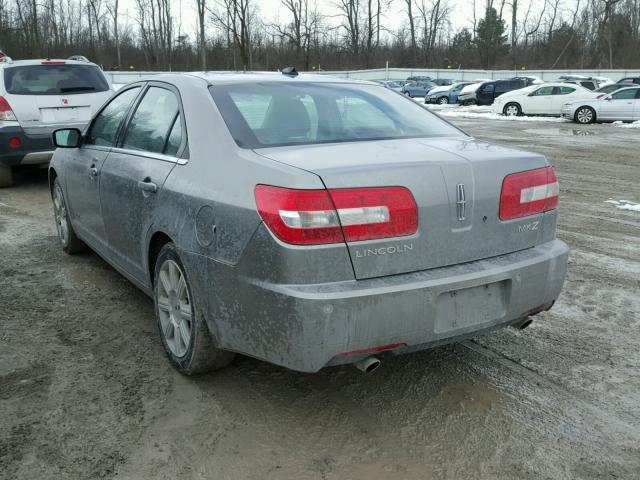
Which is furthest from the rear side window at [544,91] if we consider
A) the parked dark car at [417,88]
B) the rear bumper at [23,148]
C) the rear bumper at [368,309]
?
the rear bumper at [368,309]

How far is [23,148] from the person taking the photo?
8227 millimetres

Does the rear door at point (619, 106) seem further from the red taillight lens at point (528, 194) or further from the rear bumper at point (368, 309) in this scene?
the rear bumper at point (368, 309)

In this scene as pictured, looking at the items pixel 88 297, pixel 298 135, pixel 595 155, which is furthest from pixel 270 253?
pixel 595 155

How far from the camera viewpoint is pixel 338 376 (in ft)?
10.8

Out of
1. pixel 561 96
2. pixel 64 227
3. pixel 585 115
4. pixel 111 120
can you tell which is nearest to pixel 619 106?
pixel 585 115

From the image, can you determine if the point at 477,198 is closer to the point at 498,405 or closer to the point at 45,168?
the point at 498,405

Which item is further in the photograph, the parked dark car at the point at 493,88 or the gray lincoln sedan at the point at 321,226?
the parked dark car at the point at 493,88

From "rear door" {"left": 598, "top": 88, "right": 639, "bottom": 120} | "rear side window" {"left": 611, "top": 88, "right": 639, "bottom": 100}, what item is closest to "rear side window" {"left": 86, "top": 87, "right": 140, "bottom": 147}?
"rear door" {"left": 598, "top": 88, "right": 639, "bottom": 120}

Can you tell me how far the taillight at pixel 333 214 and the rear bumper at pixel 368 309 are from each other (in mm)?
194

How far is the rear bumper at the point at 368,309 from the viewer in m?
2.44

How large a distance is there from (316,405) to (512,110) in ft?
82.5

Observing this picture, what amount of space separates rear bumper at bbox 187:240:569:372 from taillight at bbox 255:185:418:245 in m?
0.19

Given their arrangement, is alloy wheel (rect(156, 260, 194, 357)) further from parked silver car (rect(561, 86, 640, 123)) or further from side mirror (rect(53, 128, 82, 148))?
parked silver car (rect(561, 86, 640, 123))

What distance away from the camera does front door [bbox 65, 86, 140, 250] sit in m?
4.17
